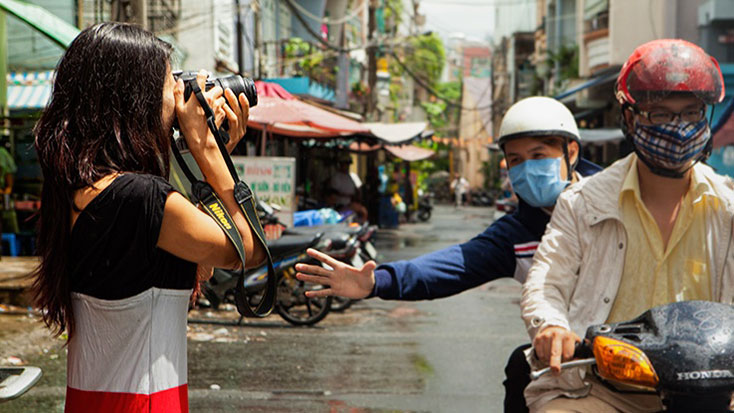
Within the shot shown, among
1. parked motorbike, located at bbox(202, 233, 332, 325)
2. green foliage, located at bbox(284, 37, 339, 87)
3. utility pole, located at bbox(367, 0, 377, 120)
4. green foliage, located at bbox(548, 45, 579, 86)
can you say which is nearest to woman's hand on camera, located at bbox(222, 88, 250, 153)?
parked motorbike, located at bbox(202, 233, 332, 325)

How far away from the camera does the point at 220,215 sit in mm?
2184

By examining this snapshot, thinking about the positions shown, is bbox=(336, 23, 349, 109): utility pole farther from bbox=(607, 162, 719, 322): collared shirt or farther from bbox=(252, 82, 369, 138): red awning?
bbox=(607, 162, 719, 322): collared shirt

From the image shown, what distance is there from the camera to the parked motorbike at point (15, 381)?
242 cm

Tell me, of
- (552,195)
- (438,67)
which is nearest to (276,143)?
(552,195)

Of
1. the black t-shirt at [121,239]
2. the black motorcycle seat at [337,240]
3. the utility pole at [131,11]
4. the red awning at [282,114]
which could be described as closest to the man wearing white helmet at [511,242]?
the black t-shirt at [121,239]

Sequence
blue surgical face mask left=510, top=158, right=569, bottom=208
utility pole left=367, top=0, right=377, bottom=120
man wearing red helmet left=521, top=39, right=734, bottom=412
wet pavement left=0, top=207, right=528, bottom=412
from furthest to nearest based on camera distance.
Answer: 1. utility pole left=367, top=0, right=377, bottom=120
2. wet pavement left=0, top=207, right=528, bottom=412
3. blue surgical face mask left=510, top=158, right=569, bottom=208
4. man wearing red helmet left=521, top=39, right=734, bottom=412

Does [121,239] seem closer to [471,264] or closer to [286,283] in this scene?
[471,264]

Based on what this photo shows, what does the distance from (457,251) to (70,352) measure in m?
1.54

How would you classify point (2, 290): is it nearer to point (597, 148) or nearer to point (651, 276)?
point (651, 276)

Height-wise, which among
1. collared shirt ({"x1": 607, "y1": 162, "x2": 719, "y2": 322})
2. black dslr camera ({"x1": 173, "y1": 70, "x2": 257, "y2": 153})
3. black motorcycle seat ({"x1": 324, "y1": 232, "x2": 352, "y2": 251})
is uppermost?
black dslr camera ({"x1": 173, "y1": 70, "x2": 257, "y2": 153})

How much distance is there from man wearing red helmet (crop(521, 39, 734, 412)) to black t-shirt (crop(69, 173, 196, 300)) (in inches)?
42.8

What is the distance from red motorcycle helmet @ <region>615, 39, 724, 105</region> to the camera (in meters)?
2.55

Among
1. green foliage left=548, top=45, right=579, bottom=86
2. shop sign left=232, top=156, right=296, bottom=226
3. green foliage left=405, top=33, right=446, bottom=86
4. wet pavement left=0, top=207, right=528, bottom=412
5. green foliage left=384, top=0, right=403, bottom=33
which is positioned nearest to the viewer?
wet pavement left=0, top=207, right=528, bottom=412

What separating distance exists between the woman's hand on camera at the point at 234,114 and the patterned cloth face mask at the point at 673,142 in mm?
1165
